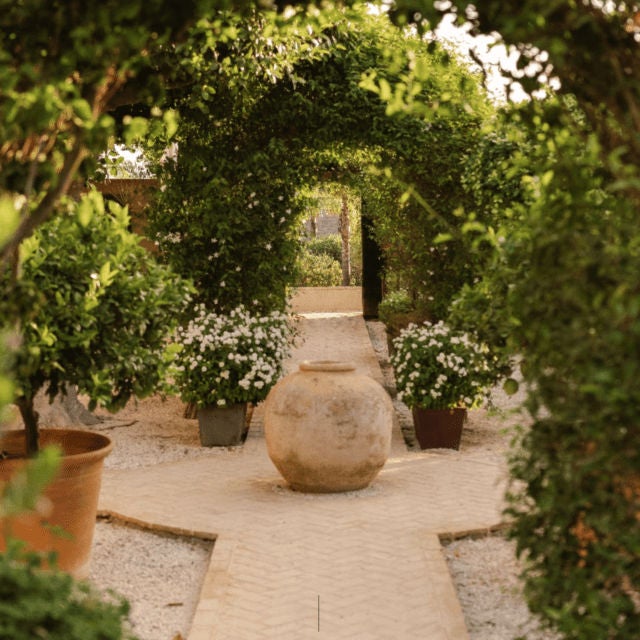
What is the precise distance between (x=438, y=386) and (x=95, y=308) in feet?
16.5

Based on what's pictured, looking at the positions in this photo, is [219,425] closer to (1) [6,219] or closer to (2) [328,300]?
(1) [6,219]

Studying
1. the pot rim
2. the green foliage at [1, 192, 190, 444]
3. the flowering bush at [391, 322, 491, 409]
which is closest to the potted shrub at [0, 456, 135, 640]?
the green foliage at [1, 192, 190, 444]

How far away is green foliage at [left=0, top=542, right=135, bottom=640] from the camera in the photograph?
7.72 ft

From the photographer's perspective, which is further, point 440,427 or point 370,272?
point 370,272

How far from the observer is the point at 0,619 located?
233cm

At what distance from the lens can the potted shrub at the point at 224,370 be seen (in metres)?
10.0

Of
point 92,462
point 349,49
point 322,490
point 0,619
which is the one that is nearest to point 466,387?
point 322,490

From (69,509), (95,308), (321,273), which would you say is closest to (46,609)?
→ (95,308)

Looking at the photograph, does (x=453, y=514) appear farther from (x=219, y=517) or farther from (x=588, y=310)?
(x=588, y=310)

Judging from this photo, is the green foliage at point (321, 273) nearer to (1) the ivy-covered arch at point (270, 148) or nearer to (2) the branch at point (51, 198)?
(1) the ivy-covered arch at point (270, 148)

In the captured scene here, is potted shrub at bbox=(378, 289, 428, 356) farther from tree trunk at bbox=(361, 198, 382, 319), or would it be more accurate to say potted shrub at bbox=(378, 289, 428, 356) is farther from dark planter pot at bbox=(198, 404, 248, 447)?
dark planter pot at bbox=(198, 404, 248, 447)

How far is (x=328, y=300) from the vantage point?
24844mm

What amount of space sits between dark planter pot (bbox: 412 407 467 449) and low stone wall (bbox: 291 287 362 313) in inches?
567

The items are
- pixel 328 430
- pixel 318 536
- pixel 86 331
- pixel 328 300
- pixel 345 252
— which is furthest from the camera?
pixel 345 252
